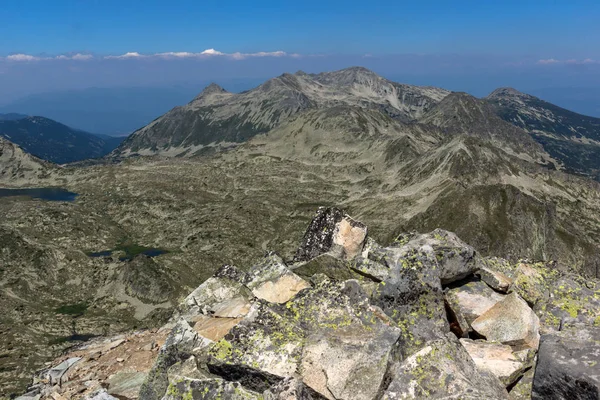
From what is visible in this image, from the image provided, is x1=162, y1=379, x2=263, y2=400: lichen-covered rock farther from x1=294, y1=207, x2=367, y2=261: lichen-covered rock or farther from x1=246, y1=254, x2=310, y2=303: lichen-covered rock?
x1=294, y1=207, x2=367, y2=261: lichen-covered rock

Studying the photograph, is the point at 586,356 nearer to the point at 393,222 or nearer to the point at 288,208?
the point at 393,222

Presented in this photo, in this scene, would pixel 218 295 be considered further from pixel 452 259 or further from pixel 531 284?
pixel 531 284

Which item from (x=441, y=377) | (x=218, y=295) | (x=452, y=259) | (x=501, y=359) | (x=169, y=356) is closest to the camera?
(x=441, y=377)

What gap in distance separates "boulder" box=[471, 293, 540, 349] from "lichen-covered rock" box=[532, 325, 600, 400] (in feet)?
10.1

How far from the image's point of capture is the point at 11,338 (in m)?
81.1

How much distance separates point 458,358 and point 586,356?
10.9ft

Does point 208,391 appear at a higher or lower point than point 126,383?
higher

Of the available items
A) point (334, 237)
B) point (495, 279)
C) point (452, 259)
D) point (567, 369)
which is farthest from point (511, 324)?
point (334, 237)

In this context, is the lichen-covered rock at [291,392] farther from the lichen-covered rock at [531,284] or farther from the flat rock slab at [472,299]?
the lichen-covered rock at [531,284]

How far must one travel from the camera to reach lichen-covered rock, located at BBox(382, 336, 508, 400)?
11.1 meters

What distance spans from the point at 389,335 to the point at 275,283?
7.87m

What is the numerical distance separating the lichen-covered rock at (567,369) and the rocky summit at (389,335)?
0.09 feet

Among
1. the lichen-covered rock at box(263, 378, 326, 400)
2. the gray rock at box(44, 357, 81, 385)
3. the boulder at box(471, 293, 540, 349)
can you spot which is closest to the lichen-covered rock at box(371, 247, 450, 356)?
the boulder at box(471, 293, 540, 349)

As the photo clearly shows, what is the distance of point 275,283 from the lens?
19719 mm
